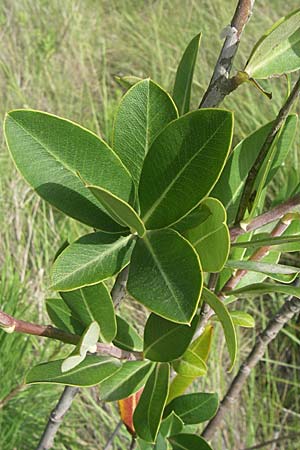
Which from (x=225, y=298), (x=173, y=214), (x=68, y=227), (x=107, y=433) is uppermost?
(x=173, y=214)

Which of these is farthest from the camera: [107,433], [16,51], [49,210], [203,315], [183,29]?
[183,29]

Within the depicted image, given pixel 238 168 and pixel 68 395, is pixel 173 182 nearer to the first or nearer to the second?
pixel 238 168

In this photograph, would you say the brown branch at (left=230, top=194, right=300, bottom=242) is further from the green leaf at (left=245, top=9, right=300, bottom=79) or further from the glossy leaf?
the glossy leaf

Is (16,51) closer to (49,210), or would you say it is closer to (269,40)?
(49,210)

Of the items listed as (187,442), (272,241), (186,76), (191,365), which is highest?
(186,76)

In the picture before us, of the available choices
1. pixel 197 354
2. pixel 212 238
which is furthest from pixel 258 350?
pixel 212 238

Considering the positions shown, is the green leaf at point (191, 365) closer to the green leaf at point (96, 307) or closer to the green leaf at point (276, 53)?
the green leaf at point (96, 307)

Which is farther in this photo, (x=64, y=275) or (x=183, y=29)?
(x=183, y=29)

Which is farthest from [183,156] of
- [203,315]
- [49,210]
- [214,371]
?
[49,210]
